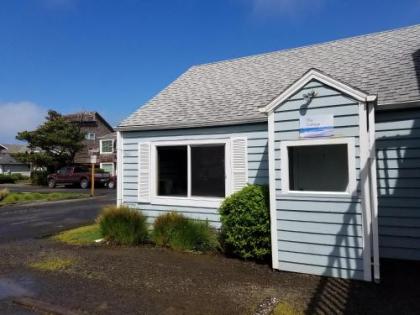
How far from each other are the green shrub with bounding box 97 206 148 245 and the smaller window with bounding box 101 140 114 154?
30.7m

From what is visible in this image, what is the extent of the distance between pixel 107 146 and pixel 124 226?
31724mm

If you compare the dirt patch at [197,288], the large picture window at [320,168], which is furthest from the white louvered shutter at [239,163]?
the dirt patch at [197,288]

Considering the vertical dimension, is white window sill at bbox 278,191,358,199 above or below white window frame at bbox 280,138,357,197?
below

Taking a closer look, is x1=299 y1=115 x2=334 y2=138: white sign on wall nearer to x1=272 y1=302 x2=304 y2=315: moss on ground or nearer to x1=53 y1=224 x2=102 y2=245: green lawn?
x1=272 y1=302 x2=304 y2=315: moss on ground

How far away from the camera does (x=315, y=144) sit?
6.13 m

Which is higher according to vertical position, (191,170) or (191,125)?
(191,125)

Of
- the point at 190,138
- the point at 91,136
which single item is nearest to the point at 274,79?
the point at 190,138

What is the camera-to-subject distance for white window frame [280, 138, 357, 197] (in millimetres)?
5816

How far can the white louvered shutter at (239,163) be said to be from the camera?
825 centimetres

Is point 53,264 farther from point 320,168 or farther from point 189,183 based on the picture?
point 320,168

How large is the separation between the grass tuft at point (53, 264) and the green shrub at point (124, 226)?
1418mm

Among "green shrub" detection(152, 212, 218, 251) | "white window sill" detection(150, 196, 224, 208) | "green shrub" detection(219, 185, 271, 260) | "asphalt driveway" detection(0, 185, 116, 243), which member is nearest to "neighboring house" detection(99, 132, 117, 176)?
"asphalt driveway" detection(0, 185, 116, 243)

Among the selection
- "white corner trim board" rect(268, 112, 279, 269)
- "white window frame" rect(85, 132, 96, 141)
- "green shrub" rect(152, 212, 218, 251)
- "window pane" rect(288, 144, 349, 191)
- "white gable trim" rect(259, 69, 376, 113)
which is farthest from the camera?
"white window frame" rect(85, 132, 96, 141)

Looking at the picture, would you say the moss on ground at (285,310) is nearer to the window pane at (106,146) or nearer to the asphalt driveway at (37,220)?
the asphalt driveway at (37,220)
